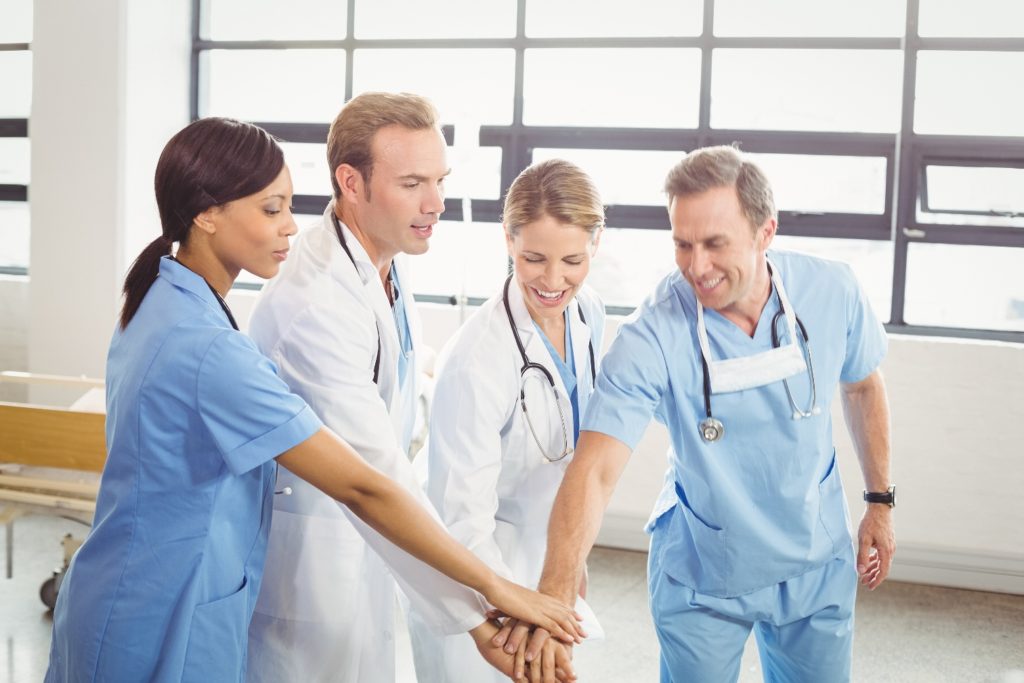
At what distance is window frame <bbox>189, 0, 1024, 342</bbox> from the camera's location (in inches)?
157

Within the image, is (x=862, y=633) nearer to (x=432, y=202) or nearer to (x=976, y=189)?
(x=976, y=189)

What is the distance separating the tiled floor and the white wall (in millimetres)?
232

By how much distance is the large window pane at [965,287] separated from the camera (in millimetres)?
4012

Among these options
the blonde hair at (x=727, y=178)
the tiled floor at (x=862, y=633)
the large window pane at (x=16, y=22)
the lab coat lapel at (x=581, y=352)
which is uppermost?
the large window pane at (x=16, y=22)

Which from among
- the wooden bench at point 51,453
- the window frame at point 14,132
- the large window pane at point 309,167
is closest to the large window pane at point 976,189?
the large window pane at point 309,167

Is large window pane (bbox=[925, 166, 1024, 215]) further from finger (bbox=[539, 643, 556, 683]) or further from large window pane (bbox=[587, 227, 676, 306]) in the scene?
finger (bbox=[539, 643, 556, 683])

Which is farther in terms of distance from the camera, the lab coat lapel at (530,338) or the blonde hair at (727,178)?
the lab coat lapel at (530,338)

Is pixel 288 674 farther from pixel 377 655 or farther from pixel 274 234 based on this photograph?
pixel 274 234

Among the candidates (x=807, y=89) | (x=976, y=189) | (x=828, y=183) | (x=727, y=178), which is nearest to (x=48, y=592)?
(x=727, y=178)

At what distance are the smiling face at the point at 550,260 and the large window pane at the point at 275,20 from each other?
134 inches

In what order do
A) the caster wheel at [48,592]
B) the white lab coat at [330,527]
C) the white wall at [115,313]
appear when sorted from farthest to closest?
the white wall at [115,313] < the caster wheel at [48,592] < the white lab coat at [330,527]

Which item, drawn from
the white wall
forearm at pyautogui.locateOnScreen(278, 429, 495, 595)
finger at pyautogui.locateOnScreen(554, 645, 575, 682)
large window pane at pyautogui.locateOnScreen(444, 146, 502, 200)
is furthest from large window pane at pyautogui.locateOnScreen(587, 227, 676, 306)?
forearm at pyautogui.locateOnScreen(278, 429, 495, 595)

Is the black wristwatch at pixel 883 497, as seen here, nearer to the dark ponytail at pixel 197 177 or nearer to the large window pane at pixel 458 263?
the dark ponytail at pixel 197 177

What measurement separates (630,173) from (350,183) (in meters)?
2.82
